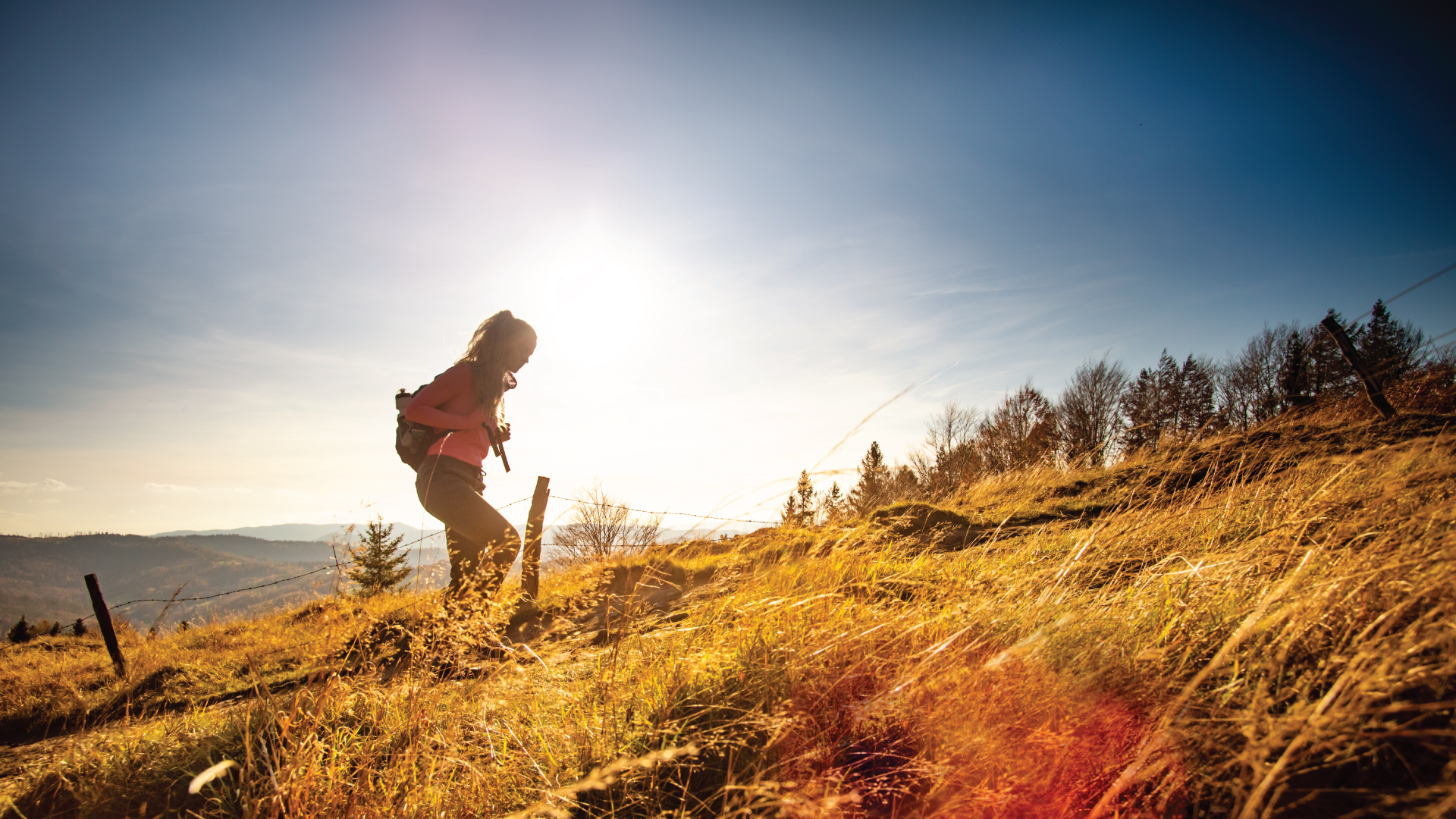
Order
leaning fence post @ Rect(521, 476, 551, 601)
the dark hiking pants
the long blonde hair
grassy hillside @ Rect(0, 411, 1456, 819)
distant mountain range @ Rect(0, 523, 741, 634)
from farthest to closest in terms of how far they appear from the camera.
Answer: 1. distant mountain range @ Rect(0, 523, 741, 634)
2. leaning fence post @ Rect(521, 476, 551, 601)
3. the long blonde hair
4. the dark hiking pants
5. grassy hillside @ Rect(0, 411, 1456, 819)

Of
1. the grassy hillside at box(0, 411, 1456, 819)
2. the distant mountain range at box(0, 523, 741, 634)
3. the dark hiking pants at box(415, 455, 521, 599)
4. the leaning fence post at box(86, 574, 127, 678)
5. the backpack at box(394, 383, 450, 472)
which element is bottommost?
the distant mountain range at box(0, 523, 741, 634)

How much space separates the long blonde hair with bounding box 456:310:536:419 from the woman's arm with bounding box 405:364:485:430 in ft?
0.24

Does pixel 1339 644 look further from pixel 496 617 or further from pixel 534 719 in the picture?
pixel 496 617

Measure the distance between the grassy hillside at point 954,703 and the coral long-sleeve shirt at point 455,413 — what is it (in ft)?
4.10

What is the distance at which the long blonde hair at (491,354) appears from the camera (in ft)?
11.5

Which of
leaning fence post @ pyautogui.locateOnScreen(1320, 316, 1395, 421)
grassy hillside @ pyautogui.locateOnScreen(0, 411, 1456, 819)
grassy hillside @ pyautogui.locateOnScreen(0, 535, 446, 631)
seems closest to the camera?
Answer: grassy hillside @ pyautogui.locateOnScreen(0, 411, 1456, 819)

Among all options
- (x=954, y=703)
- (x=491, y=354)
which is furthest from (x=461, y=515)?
(x=954, y=703)

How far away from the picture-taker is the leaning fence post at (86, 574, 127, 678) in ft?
17.4

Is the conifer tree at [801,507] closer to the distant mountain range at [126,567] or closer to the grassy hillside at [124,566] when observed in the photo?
the distant mountain range at [126,567]

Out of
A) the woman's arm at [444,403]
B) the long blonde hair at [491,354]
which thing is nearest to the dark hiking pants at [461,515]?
the woman's arm at [444,403]

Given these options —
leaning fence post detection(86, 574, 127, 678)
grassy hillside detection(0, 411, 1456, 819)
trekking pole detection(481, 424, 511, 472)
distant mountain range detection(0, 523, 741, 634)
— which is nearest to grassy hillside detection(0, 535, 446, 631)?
distant mountain range detection(0, 523, 741, 634)

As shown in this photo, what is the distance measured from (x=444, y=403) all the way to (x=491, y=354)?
449 mm

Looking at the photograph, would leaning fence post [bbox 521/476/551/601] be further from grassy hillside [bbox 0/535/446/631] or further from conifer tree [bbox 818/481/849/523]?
grassy hillside [bbox 0/535/446/631]

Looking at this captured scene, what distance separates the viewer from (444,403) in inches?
135
